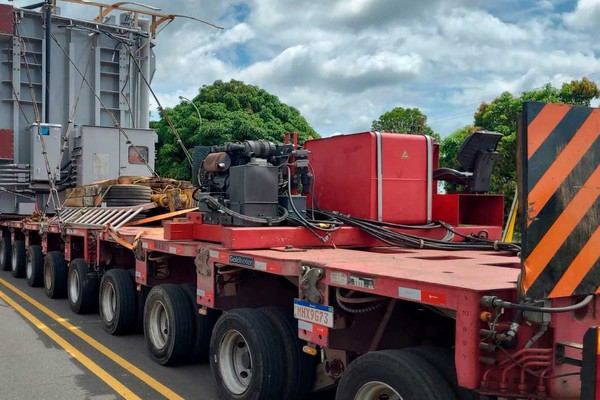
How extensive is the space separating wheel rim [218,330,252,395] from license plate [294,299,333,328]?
946mm

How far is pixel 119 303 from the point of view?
7.95m

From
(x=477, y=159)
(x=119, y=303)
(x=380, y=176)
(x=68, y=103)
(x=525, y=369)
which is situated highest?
(x=68, y=103)

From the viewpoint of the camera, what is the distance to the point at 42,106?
1324 cm

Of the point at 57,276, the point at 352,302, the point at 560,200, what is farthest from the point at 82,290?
the point at 560,200

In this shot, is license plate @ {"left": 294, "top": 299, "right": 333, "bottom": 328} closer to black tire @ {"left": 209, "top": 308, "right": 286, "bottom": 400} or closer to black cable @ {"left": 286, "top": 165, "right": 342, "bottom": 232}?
black tire @ {"left": 209, "top": 308, "right": 286, "bottom": 400}

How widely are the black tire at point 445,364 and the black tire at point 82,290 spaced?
271 inches

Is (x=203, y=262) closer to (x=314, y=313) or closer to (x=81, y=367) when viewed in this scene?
(x=314, y=313)

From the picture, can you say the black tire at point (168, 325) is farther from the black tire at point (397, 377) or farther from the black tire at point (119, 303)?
the black tire at point (397, 377)

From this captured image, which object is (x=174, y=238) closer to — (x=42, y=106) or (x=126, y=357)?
(x=126, y=357)

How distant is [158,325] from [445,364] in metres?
4.05

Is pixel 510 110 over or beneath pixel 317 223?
over

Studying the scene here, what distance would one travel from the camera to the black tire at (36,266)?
12.4 metres

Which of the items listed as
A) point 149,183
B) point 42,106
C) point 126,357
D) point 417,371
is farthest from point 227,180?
point 42,106

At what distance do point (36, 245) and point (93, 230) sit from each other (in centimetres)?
422
